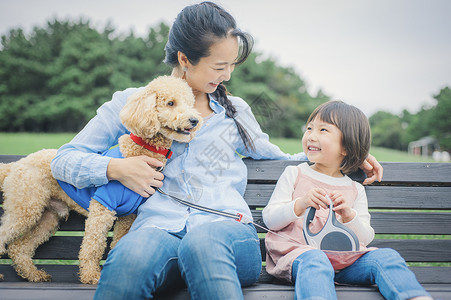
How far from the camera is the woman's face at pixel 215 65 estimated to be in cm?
177

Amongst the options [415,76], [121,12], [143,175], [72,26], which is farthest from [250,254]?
[72,26]

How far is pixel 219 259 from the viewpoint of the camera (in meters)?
1.32

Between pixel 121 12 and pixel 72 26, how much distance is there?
1792 cm

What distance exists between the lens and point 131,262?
1.26 metres

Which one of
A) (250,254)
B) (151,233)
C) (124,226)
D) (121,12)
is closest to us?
(151,233)

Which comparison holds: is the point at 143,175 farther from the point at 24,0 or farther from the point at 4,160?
the point at 24,0

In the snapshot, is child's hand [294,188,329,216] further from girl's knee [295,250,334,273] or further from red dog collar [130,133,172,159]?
red dog collar [130,133,172,159]

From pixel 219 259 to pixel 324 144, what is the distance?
0.89 m

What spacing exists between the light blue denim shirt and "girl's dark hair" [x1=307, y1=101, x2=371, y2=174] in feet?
1.38

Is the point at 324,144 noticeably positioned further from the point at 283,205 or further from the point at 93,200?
the point at 93,200

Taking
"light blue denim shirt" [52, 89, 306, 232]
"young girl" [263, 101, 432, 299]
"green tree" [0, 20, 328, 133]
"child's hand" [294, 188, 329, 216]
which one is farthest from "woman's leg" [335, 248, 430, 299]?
"green tree" [0, 20, 328, 133]

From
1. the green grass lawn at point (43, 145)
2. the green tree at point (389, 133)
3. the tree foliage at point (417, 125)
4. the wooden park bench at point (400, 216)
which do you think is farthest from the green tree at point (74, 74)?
the green tree at point (389, 133)

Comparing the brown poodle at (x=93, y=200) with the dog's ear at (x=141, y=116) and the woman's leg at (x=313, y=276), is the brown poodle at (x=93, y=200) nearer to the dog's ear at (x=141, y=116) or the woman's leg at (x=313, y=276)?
the dog's ear at (x=141, y=116)

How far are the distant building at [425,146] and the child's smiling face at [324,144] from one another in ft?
189
